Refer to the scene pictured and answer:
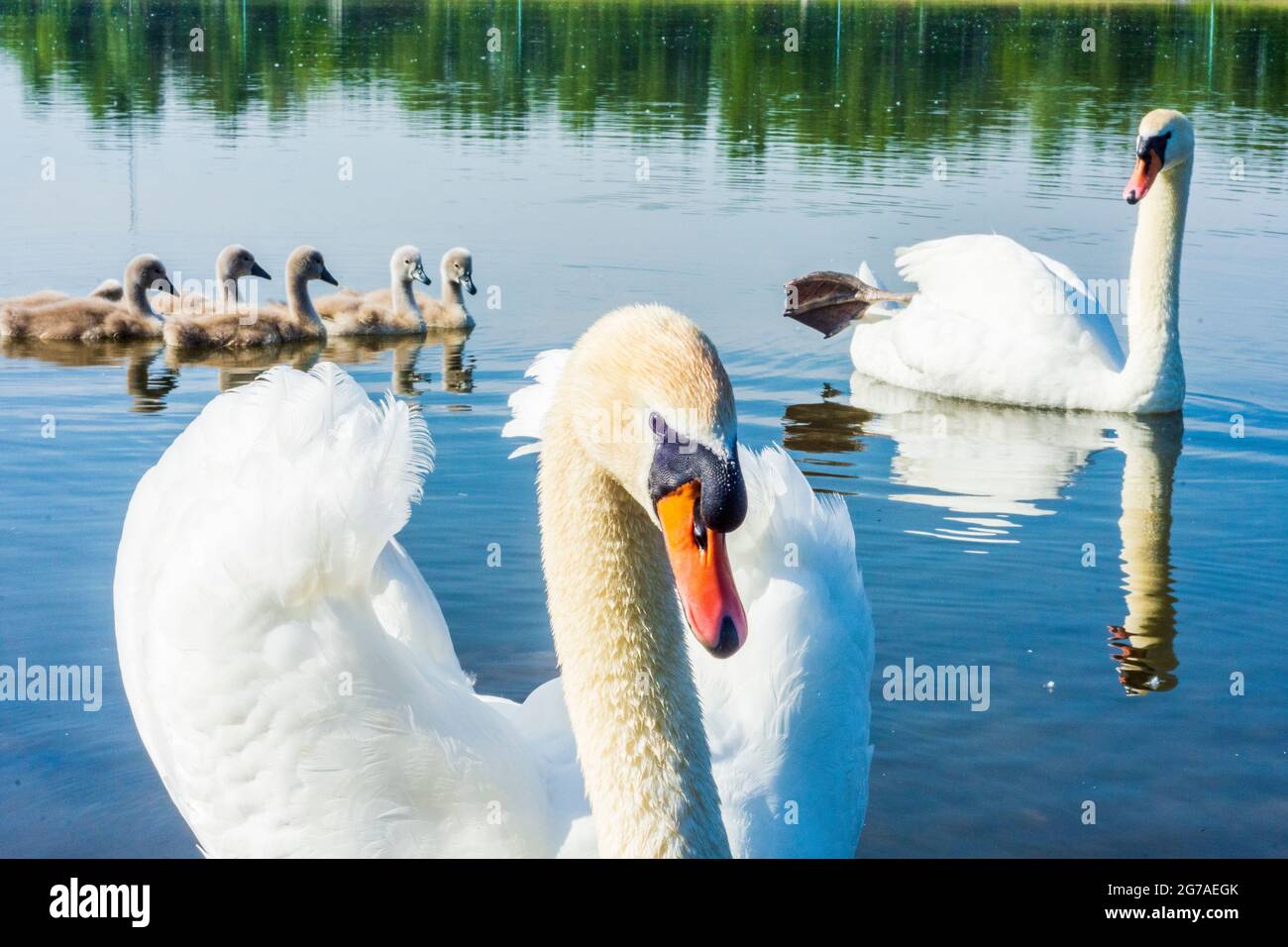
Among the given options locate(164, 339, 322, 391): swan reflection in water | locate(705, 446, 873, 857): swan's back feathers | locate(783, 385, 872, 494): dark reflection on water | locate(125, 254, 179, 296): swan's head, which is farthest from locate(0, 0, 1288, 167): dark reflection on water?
locate(705, 446, 873, 857): swan's back feathers

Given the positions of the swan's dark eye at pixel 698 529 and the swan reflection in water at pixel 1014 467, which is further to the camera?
the swan reflection in water at pixel 1014 467

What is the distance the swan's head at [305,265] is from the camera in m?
11.8

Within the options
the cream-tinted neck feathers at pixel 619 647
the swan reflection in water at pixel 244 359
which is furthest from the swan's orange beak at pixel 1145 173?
the cream-tinted neck feathers at pixel 619 647

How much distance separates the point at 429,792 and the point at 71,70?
1096 inches

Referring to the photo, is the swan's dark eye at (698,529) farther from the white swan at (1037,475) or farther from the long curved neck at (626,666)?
the white swan at (1037,475)

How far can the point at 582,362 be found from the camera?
3.53 metres

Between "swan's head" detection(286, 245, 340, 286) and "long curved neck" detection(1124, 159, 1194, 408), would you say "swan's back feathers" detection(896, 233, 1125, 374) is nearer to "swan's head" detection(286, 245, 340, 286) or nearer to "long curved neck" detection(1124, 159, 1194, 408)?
"long curved neck" detection(1124, 159, 1194, 408)

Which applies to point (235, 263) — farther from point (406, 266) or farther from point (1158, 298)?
point (1158, 298)

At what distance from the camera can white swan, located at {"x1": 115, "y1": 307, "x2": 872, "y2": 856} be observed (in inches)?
134

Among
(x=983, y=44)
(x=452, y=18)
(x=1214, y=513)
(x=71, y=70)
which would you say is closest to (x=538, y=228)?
(x=1214, y=513)

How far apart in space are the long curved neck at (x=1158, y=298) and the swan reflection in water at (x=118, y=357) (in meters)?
5.68

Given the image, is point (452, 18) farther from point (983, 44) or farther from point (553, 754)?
point (553, 754)

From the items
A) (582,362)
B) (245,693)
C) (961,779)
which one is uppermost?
(582,362)
